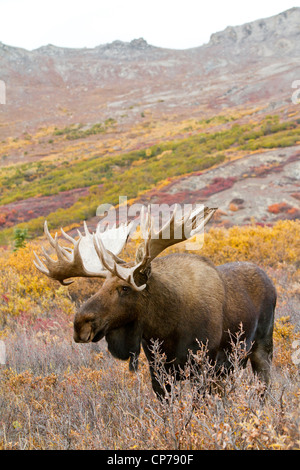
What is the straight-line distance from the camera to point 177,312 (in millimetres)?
3088

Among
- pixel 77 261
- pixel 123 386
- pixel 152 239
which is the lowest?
pixel 123 386

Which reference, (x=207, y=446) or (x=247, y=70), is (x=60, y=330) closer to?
(x=207, y=446)

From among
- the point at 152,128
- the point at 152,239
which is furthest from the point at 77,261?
the point at 152,128

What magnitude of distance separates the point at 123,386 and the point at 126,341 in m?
0.82

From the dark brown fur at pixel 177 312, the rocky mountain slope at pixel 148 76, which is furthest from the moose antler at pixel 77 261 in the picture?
the rocky mountain slope at pixel 148 76

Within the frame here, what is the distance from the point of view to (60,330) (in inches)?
230

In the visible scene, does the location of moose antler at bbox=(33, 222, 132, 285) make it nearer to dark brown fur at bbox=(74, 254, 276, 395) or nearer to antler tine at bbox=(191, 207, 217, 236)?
dark brown fur at bbox=(74, 254, 276, 395)

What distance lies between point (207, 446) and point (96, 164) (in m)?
33.4

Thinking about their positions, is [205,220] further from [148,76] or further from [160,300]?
[148,76]

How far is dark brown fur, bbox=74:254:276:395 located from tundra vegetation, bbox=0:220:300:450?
204 millimetres

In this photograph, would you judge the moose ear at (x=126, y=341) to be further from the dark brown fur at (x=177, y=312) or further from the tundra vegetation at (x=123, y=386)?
the tundra vegetation at (x=123, y=386)

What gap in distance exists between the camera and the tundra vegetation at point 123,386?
7.16 ft

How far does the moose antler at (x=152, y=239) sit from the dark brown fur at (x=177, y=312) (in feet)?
0.45

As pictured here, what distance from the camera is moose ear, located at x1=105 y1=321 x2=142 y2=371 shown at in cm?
296
